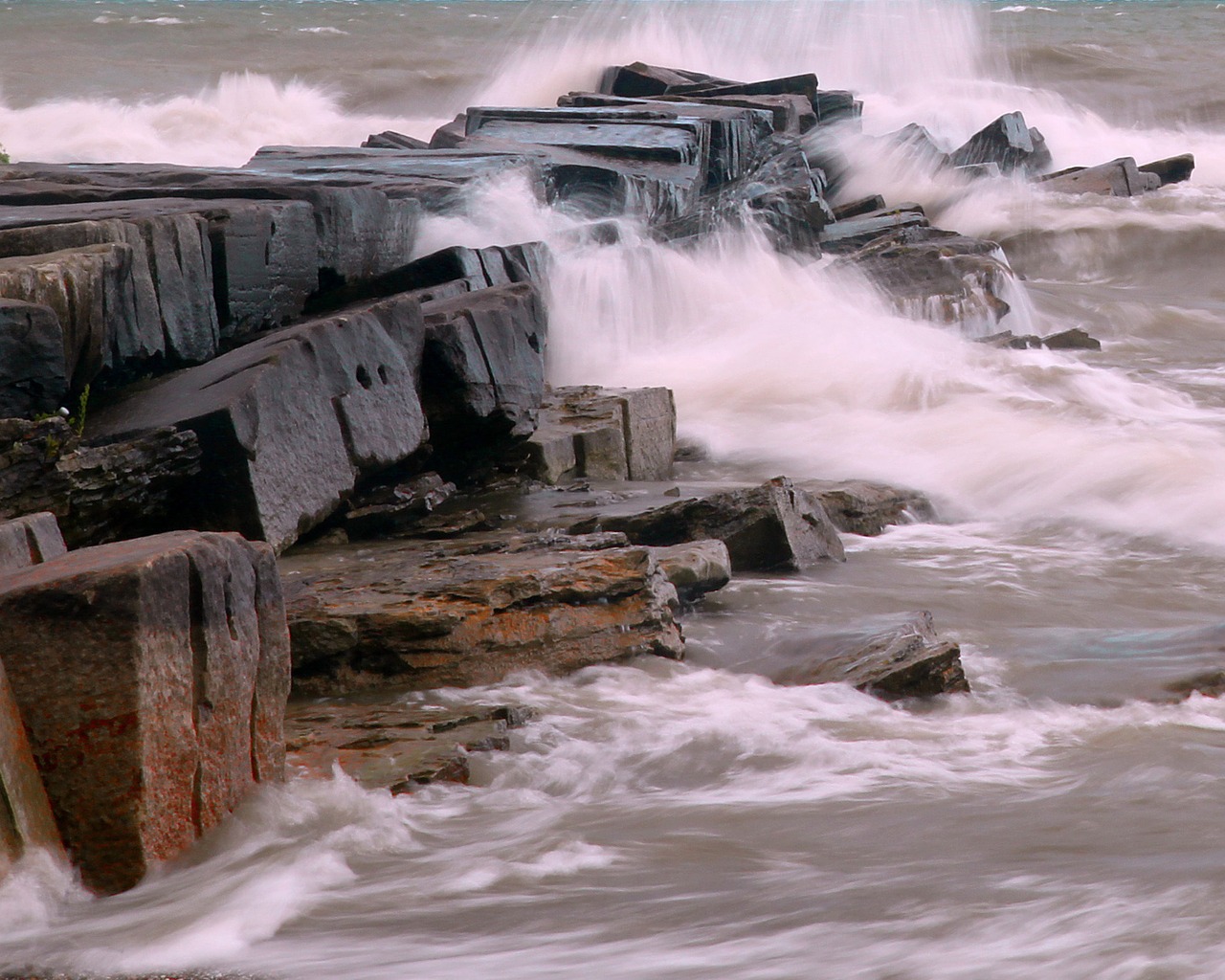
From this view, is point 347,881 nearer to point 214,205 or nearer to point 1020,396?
point 214,205

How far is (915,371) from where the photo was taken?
10.2 metres

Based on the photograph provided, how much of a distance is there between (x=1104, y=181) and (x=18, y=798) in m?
19.3

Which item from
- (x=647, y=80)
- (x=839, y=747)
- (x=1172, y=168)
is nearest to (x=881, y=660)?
(x=839, y=747)

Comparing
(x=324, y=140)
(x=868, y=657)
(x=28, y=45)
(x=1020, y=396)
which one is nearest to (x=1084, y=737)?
(x=868, y=657)

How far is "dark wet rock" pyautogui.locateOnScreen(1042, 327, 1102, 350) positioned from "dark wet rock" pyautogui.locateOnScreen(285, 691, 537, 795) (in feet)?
30.9

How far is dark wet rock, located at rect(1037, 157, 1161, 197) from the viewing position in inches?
766

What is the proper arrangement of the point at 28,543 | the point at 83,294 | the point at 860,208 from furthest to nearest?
the point at 860,208 < the point at 83,294 < the point at 28,543

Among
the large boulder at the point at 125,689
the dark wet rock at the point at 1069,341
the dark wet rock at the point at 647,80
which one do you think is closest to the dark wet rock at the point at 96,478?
the large boulder at the point at 125,689

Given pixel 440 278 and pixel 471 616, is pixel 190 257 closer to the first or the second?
pixel 440 278

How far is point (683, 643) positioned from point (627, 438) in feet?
8.74

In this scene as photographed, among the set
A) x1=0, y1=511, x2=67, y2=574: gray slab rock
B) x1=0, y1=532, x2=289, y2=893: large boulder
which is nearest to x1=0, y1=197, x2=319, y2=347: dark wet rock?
x1=0, y1=511, x2=67, y2=574: gray slab rock

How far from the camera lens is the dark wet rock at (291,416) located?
4734 millimetres

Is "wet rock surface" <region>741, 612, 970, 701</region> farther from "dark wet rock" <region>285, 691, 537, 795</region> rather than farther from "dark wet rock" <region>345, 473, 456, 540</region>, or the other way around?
"dark wet rock" <region>345, 473, 456, 540</region>

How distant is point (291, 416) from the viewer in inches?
197
